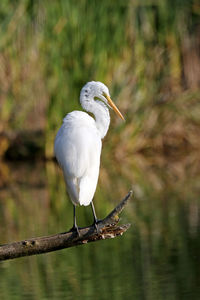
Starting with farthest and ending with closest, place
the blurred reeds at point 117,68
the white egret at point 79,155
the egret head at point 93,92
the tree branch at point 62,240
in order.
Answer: the blurred reeds at point 117,68, the egret head at point 93,92, the white egret at point 79,155, the tree branch at point 62,240

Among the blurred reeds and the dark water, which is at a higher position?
the blurred reeds

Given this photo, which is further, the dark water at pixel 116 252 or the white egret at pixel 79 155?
the dark water at pixel 116 252

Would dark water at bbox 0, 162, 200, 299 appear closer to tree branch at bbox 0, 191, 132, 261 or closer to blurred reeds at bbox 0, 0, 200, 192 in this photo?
tree branch at bbox 0, 191, 132, 261

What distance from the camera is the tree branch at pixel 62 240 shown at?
12.6 ft

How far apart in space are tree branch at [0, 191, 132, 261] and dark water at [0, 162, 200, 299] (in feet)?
2.79

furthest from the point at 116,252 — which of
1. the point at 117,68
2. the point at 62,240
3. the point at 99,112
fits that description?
the point at 117,68

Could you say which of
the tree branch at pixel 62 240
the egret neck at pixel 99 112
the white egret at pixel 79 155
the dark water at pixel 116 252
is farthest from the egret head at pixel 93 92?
the dark water at pixel 116 252

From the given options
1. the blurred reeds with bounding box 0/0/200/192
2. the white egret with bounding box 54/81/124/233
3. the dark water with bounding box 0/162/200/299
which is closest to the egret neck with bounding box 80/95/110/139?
the white egret with bounding box 54/81/124/233

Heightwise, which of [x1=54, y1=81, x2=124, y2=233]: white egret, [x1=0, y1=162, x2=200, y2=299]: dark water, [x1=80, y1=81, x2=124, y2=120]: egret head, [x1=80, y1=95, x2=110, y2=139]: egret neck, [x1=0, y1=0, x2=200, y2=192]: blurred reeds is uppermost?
[x1=0, y1=0, x2=200, y2=192]: blurred reeds

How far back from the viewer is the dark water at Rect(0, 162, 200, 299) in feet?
15.8

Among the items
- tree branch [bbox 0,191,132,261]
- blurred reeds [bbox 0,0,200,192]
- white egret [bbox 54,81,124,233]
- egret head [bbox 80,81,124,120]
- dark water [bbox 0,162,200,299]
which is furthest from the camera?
blurred reeds [bbox 0,0,200,192]

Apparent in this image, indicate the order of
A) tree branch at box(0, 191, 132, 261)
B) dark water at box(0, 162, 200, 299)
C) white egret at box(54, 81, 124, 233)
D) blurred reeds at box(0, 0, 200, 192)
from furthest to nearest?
blurred reeds at box(0, 0, 200, 192) → dark water at box(0, 162, 200, 299) → white egret at box(54, 81, 124, 233) → tree branch at box(0, 191, 132, 261)

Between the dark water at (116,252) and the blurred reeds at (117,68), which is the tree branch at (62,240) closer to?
the dark water at (116,252)

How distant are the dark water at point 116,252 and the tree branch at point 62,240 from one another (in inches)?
33.5
